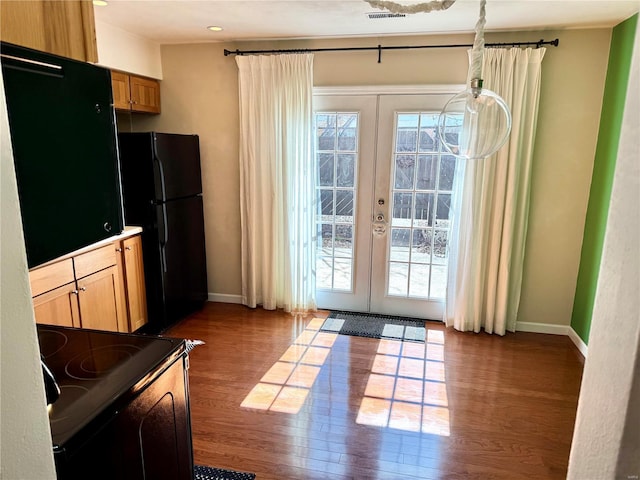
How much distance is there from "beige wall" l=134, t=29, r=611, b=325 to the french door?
0.27 m

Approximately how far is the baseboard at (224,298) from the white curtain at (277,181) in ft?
0.61

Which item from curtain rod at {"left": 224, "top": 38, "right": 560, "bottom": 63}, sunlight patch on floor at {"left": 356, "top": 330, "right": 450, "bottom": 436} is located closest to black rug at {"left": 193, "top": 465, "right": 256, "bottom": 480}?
sunlight patch on floor at {"left": 356, "top": 330, "right": 450, "bottom": 436}

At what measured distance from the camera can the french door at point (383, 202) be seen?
3.69 meters

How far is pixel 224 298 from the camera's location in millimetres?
4426

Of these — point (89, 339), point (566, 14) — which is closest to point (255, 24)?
point (566, 14)

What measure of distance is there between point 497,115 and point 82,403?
180 centimetres

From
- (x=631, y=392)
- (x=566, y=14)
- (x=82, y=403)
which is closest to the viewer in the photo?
(x=631, y=392)

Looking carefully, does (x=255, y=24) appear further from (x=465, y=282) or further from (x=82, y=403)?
(x=82, y=403)

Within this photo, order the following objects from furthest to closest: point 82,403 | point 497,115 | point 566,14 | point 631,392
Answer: point 566,14 < point 497,115 < point 82,403 < point 631,392

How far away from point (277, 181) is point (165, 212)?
1.00m

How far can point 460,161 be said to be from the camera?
3516 millimetres

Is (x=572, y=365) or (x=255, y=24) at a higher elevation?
(x=255, y=24)

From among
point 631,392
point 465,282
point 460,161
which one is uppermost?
point 460,161

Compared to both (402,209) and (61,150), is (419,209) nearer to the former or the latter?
(402,209)
